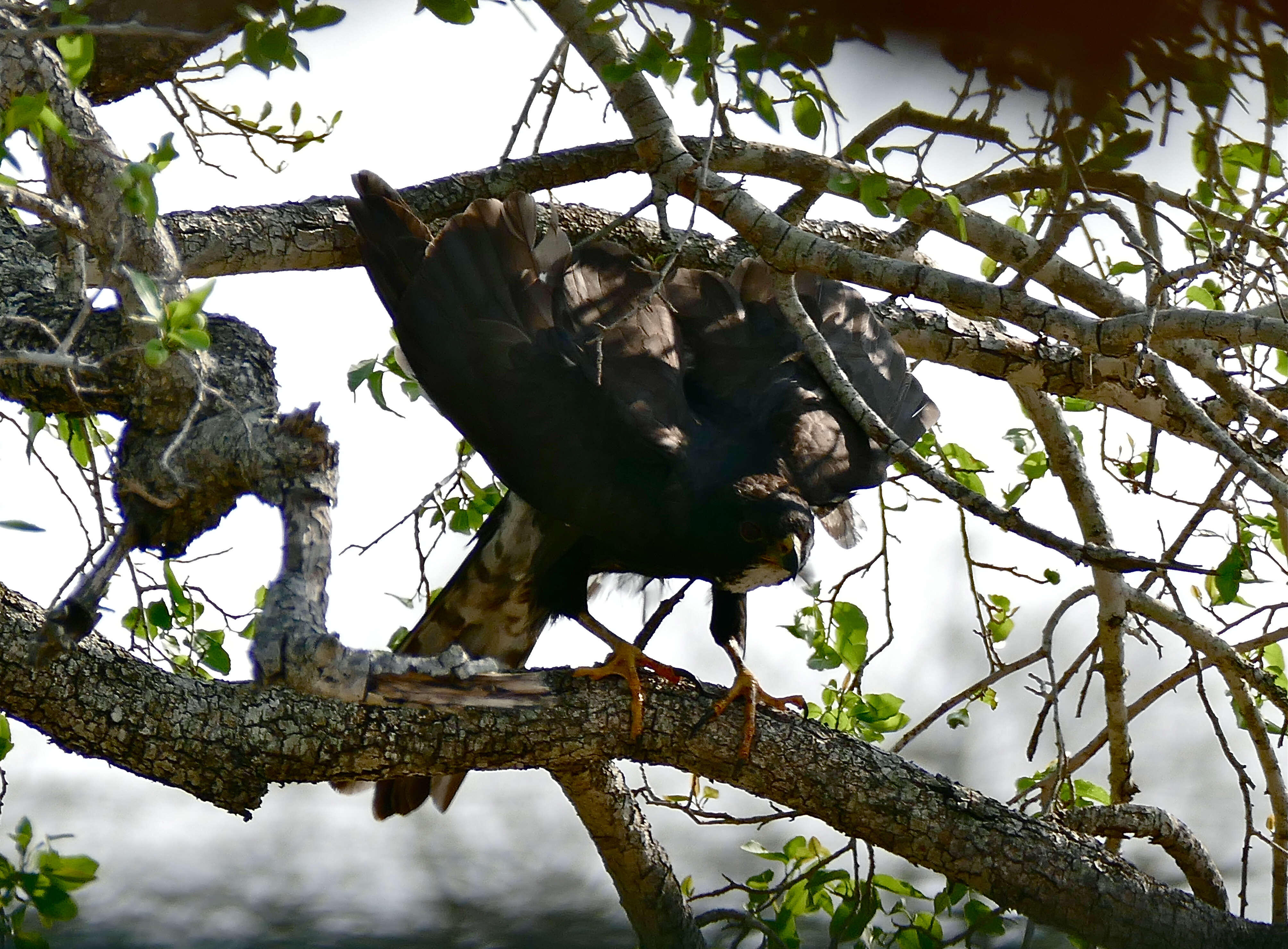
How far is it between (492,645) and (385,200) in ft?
4.52

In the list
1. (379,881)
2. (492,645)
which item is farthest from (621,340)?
(379,881)

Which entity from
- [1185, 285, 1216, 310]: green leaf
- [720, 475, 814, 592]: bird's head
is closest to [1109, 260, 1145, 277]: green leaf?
[1185, 285, 1216, 310]: green leaf

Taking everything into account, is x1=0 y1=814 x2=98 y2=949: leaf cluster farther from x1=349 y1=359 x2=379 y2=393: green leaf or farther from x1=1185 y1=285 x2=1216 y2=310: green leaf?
x1=1185 y1=285 x2=1216 y2=310: green leaf

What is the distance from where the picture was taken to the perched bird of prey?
9.05ft

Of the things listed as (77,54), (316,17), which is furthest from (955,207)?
(77,54)

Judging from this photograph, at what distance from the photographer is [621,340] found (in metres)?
2.97

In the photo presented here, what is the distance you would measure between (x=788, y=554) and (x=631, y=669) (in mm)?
551

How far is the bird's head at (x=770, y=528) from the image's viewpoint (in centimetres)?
275

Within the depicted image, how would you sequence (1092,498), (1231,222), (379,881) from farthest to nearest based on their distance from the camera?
(1092,498) < (379,881) < (1231,222)

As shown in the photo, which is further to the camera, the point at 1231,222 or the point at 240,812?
the point at 1231,222

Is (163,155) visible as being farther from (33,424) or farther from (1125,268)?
(1125,268)

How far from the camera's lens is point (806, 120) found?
2068mm

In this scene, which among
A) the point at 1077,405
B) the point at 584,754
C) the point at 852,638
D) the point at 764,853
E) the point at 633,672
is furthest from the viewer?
the point at 1077,405

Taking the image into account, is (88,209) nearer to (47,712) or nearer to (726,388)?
(47,712)
